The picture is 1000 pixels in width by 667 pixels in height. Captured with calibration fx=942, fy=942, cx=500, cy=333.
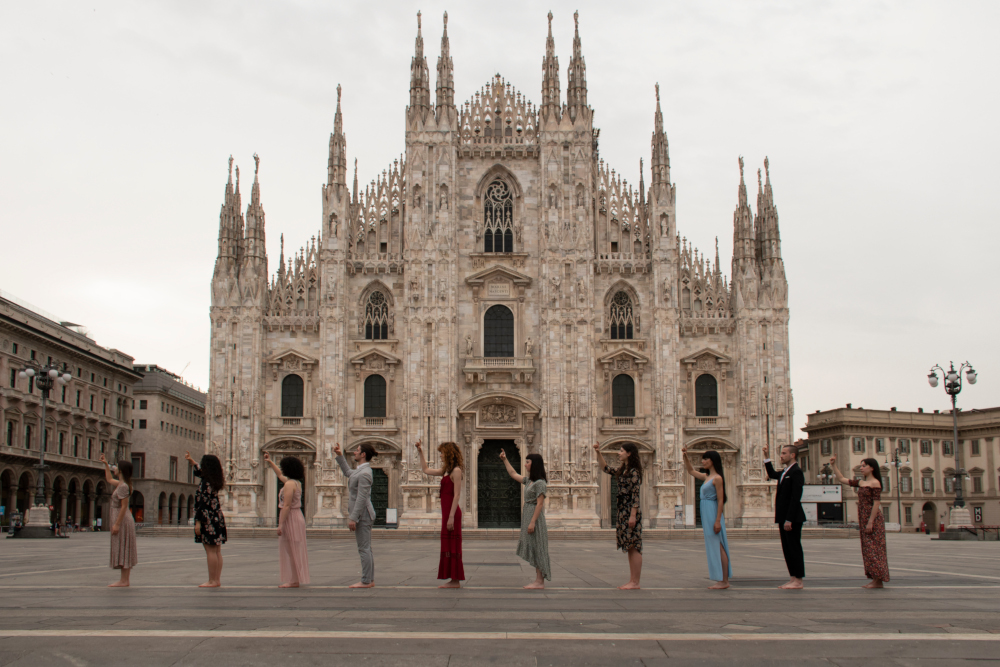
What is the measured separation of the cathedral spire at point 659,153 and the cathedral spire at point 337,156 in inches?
553

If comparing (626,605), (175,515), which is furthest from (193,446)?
(626,605)

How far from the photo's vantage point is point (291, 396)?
1654 inches

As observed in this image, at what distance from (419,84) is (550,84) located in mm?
6008

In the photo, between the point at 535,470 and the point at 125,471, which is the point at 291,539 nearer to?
the point at 125,471


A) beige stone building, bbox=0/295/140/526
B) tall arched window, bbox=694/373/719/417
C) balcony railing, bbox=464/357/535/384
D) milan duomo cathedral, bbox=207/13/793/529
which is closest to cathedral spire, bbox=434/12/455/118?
milan duomo cathedral, bbox=207/13/793/529

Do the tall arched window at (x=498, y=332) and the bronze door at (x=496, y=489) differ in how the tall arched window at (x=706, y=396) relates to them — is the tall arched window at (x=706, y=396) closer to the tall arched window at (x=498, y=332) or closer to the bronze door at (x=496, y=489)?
the bronze door at (x=496, y=489)

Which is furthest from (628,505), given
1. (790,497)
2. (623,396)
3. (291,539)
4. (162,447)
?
(162,447)

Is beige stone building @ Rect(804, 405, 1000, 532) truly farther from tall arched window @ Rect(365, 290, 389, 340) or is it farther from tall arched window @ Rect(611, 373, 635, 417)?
tall arched window @ Rect(365, 290, 389, 340)

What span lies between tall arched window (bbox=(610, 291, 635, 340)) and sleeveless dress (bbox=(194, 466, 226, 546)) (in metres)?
31.9

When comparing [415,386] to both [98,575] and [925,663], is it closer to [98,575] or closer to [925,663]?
[98,575]

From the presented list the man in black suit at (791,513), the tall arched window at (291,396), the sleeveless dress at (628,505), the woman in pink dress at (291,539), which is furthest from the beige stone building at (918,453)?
the woman in pink dress at (291,539)

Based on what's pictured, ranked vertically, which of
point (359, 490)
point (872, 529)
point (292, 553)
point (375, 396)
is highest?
point (375, 396)

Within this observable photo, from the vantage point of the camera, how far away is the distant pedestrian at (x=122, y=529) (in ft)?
38.2

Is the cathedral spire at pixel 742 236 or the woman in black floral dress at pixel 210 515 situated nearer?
the woman in black floral dress at pixel 210 515
